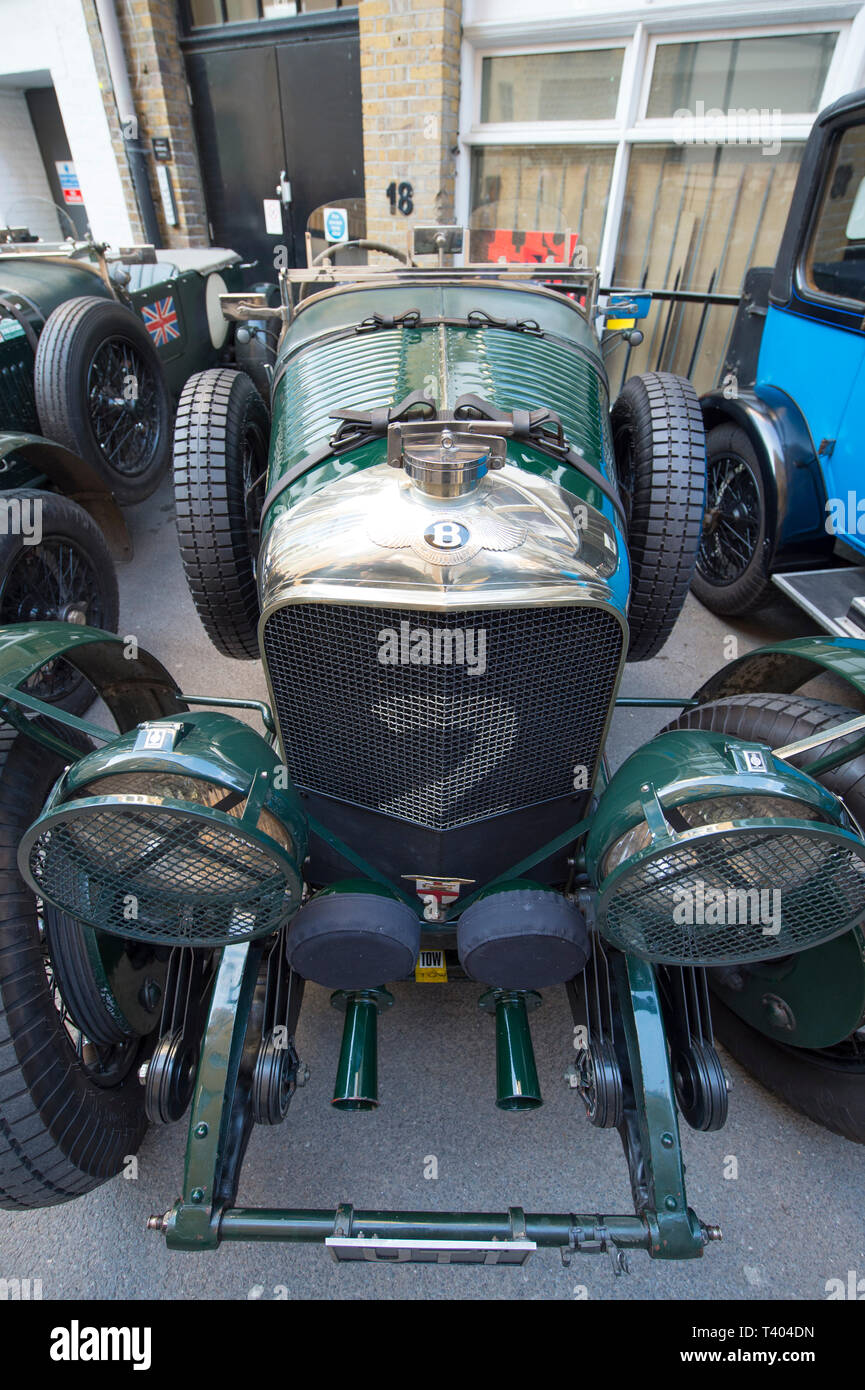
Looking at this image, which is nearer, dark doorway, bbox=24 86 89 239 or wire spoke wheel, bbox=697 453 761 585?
wire spoke wheel, bbox=697 453 761 585

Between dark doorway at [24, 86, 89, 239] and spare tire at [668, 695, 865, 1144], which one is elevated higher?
dark doorway at [24, 86, 89, 239]

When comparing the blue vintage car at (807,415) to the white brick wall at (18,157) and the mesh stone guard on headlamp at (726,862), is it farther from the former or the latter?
the white brick wall at (18,157)

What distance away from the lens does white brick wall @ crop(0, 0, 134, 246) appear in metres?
6.83

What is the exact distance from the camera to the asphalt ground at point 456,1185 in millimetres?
1765

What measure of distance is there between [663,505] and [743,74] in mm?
4622

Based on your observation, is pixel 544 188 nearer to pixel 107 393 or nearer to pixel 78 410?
pixel 107 393

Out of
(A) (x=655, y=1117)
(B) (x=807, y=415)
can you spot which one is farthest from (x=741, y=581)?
(A) (x=655, y=1117)

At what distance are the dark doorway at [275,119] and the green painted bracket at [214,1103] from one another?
707 cm

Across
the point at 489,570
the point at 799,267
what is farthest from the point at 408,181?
the point at 489,570

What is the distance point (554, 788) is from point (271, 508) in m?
1.08

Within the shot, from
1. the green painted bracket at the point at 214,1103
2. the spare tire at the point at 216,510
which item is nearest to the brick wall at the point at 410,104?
the spare tire at the point at 216,510

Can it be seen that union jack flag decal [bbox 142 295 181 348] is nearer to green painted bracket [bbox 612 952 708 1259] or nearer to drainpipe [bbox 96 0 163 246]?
drainpipe [bbox 96 0 163 246]

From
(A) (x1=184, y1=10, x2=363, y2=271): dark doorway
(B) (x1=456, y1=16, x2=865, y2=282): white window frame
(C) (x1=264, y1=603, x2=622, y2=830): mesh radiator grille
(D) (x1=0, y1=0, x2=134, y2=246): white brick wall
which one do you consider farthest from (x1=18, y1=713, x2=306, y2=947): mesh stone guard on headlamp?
(D) (x1=0, y1=0, x2=134, y2=246): white brick wall

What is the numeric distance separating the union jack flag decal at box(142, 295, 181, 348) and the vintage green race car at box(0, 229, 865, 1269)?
376cm
